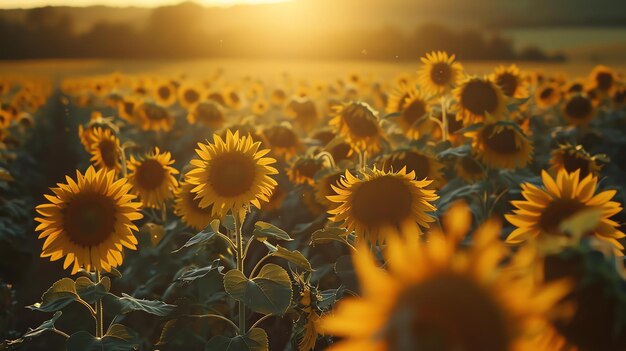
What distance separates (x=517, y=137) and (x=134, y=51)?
2419 inches

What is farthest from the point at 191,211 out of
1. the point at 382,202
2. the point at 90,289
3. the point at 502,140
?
the point at 502,140

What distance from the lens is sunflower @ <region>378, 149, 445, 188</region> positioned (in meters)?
4.60

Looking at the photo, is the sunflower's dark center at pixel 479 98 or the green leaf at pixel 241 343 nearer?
the green leaf at pixel 241 343

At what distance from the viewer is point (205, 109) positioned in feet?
32.0

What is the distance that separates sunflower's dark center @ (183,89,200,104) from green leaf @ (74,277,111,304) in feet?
29.4

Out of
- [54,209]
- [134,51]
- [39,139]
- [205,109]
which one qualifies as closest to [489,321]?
[54,209]

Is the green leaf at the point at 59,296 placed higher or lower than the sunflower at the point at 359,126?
lower

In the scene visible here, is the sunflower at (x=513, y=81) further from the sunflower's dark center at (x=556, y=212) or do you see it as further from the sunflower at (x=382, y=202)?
the sunflower's dark center at (x=556, y=212)

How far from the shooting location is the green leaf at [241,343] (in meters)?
3.30

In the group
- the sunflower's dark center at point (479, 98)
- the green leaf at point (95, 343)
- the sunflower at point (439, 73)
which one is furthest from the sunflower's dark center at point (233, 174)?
the sunflower at point (439, 73)

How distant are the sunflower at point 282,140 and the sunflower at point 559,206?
15.7ft

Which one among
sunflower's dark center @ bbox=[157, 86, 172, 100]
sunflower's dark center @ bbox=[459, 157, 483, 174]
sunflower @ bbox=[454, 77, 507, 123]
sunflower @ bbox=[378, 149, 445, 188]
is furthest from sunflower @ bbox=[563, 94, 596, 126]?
sunflower's dark center @ bbox=[157, 86, 172, 100]

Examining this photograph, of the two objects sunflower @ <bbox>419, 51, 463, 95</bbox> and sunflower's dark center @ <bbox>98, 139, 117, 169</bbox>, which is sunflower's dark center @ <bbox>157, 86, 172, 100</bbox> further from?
sunflower @ <bbox>419, 51, 463, 95</bbox>

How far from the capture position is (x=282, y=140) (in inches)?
273
